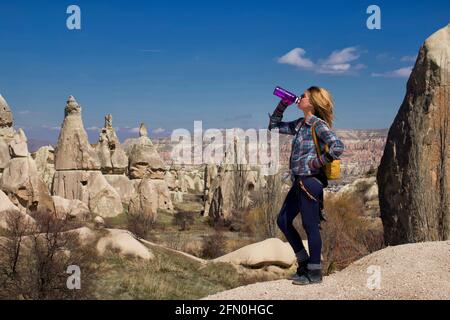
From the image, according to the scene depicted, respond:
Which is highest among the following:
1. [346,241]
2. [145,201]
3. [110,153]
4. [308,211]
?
[110,153]

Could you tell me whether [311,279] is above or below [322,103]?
below

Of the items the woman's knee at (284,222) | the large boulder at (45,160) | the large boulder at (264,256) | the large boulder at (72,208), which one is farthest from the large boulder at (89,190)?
the woman's knee at (284,222)

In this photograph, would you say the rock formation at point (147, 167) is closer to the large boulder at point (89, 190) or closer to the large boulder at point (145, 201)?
the large boulder at point (145, 201)

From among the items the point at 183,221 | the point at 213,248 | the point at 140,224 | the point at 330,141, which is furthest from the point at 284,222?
the point at 183,221

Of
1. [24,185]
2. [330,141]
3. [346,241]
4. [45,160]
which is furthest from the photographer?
[45,160]

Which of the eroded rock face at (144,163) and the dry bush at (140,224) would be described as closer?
the dry bush at (140,224)

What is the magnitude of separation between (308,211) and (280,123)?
2.82ft

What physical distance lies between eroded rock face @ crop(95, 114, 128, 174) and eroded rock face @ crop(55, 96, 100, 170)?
23.0ft

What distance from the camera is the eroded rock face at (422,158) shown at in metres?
8.30

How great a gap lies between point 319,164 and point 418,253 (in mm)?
1952

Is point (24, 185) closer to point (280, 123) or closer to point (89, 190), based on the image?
point (89, 190)

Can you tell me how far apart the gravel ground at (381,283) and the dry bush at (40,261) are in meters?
4.29

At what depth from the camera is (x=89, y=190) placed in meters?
24.7
